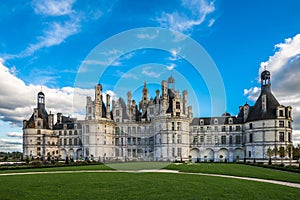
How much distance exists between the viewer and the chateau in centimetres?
5122

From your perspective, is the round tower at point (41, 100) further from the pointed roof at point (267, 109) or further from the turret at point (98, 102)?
the pointed roof at point (267, 109)

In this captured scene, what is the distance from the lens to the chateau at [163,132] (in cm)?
5122

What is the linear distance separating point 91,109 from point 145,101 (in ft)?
44.0

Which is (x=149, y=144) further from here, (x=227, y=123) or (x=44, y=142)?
(x=44, y=142)

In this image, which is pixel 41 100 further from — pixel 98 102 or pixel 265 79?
pixel 265 79

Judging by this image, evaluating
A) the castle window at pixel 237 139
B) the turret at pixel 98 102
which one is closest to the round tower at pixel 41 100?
the turret at pixel 98 102

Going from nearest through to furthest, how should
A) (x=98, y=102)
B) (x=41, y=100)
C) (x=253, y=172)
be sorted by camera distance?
(x=253, y=172) < (x=98, y=102) < (x=41, y=100)

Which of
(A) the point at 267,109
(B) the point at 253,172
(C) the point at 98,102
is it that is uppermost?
(C) the point at 98,102

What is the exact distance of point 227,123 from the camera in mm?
57969

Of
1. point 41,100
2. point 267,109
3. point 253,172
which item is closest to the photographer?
point 253,172

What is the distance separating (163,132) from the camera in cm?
5269

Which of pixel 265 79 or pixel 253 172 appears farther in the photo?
pixel 265 79

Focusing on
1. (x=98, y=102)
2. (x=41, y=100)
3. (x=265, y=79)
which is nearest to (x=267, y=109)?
(x=265, y=79)

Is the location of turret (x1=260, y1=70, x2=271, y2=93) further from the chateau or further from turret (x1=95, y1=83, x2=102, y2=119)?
turret (x1=95, y1=83, x2=102, y2=119)
